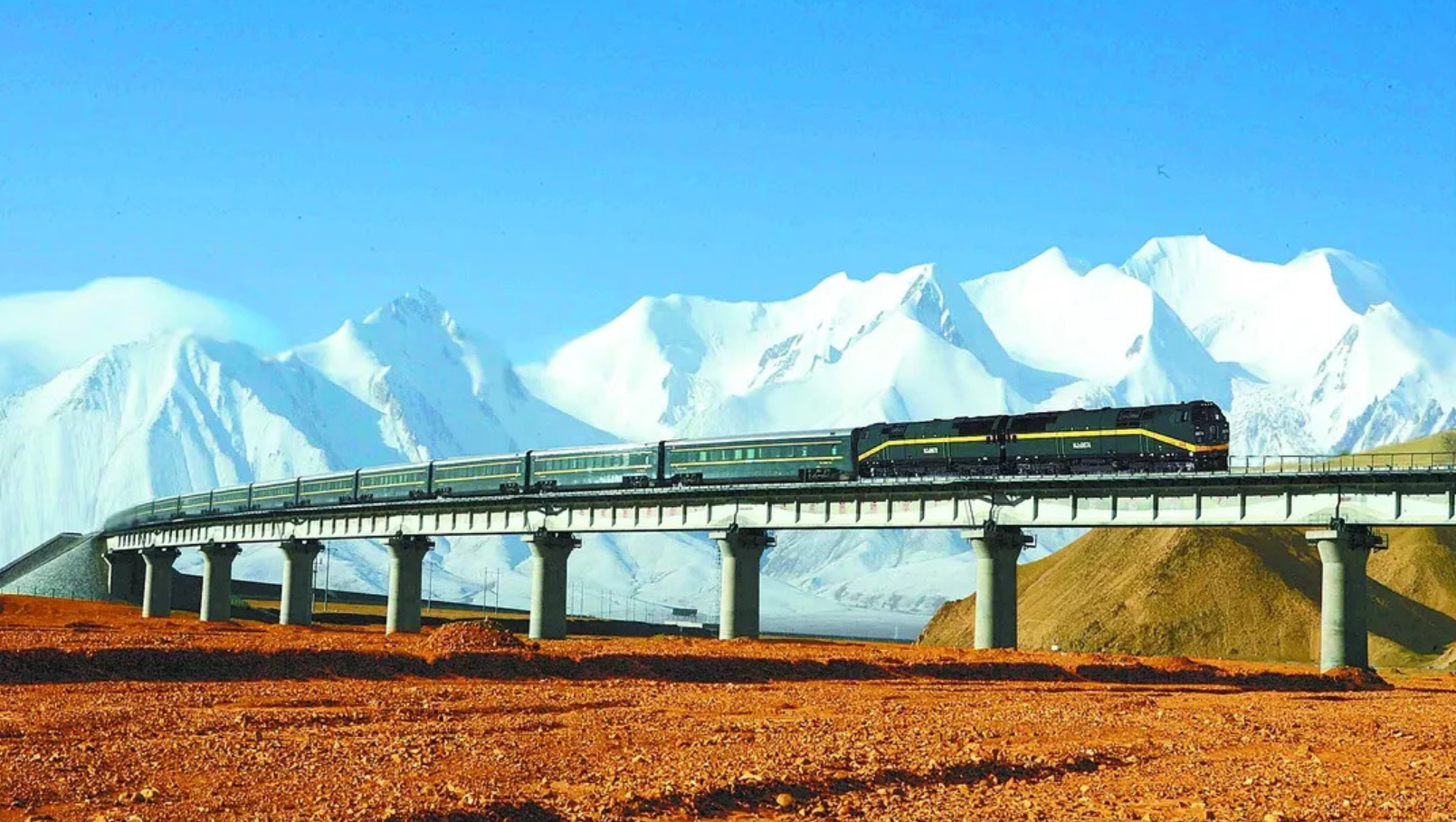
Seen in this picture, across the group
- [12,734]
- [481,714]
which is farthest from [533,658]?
[12,734]

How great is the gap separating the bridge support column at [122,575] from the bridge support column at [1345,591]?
12815cm

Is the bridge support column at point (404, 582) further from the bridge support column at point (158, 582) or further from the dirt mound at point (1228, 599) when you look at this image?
the dirt mound at point (1228, 599)

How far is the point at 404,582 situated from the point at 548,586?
15.9m

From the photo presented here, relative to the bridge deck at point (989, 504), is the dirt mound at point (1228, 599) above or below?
below

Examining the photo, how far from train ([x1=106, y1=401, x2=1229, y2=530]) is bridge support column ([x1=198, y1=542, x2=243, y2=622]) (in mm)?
31977

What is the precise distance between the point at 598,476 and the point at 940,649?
2291 cm

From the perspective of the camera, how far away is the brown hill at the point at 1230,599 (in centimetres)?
11075

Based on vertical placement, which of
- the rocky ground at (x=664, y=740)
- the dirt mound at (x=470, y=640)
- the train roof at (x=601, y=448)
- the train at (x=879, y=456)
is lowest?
the rocky ground at (x=664, y=740)

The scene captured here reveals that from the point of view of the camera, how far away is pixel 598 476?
89812mm

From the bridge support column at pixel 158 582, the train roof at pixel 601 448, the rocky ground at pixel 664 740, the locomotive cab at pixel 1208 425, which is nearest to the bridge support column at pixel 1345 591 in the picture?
the rocky ground at pixel 664 740

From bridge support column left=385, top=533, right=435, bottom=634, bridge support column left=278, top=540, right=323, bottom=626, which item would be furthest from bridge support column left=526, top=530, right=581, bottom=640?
bridge support column left=278, top=540, right=323, bottom=626

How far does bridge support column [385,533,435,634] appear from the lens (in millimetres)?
103625

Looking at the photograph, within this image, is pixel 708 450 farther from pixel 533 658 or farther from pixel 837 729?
pixel 837 729

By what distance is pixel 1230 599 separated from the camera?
115 m
